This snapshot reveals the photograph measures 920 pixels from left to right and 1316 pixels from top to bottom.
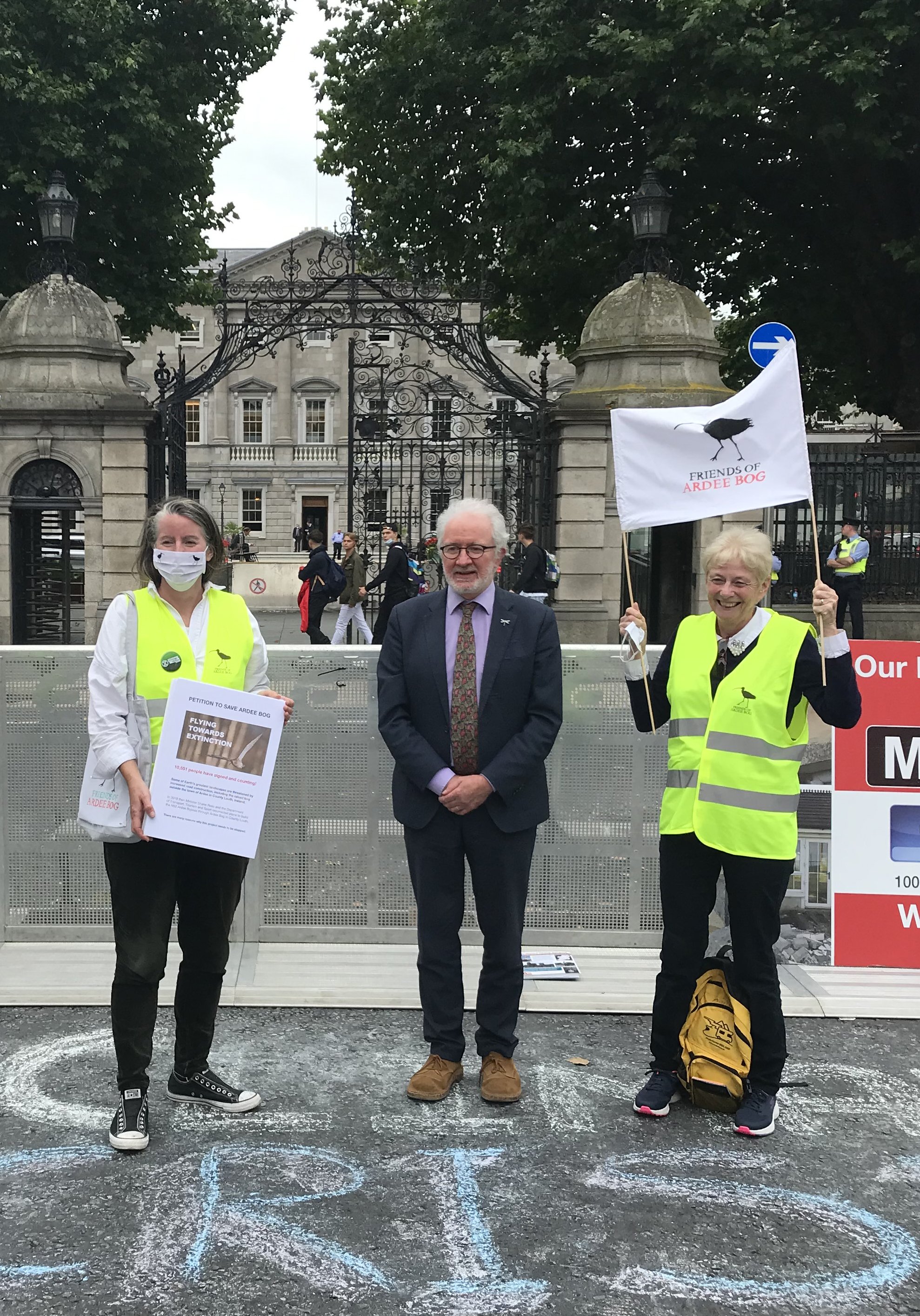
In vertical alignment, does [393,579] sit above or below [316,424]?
below

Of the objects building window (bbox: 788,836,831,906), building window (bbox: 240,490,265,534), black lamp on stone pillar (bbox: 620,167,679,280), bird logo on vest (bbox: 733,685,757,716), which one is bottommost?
building window (bbox: 788,836,831,906)

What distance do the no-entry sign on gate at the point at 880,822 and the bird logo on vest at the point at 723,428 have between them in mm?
1419

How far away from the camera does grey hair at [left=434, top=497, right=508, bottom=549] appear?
4.06m

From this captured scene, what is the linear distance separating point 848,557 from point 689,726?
1129 centimetres

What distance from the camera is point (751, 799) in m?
3.83

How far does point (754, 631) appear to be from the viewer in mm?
3928

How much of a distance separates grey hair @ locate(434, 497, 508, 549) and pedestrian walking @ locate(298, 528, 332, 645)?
11.6 metres


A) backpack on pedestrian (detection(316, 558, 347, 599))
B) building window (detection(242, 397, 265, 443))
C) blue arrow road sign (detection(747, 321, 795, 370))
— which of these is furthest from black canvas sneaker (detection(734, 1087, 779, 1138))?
building window (detection(242, 397, 265, 443))

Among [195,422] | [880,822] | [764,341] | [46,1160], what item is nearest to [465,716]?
[46,1160]

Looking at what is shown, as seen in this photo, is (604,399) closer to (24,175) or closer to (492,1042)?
(492,1042)

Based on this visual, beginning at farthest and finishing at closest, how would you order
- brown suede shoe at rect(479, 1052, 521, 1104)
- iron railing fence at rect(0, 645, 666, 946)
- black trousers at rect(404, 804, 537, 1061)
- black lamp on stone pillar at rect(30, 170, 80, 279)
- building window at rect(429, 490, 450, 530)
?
building window at rect(429, 490, 450, 530) → black lamp on stone pillar at rect(30, 170, 80, 279) → iron railing fence at rect(0, 645, 666, 946) → black trousers at rect(404, 804, 537, 1061) → brown suede shoe at rect(479, 1052, 521, 1104)

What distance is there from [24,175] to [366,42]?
22.6 ft

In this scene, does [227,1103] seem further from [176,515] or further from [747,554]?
[747,554]

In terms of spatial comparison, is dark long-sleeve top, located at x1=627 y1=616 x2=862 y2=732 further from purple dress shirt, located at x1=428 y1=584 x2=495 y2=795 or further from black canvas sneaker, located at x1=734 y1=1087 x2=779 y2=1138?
black canvas sneaker, located at x1=734 y1=1087 x2=779 y2=1138
